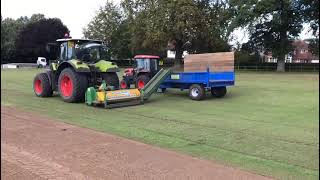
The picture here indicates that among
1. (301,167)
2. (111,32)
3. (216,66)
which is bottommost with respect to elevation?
(301,167)

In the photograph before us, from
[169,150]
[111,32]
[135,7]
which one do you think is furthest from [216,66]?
[111,32]

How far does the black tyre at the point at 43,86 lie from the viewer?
17.6 metres

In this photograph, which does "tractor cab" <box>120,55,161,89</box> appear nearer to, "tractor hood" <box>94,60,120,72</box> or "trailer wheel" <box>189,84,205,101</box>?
"trailer wheel" <box>189,84,205,101</box>

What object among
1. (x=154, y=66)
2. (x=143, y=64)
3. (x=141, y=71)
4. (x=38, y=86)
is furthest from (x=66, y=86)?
(x=154, y=66)

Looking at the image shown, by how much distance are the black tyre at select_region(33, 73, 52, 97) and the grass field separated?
0.40 meters

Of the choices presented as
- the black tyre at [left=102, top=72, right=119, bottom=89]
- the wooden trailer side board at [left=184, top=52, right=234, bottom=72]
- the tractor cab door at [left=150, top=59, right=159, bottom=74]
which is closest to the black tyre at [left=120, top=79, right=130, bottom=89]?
the tractor cab door at [left=150, top=59, right=159, bottom=74]

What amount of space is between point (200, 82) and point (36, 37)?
2202 inches

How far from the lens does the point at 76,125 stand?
34.8 ft

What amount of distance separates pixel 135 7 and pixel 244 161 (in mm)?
47175

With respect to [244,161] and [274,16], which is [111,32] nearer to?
[274,16]

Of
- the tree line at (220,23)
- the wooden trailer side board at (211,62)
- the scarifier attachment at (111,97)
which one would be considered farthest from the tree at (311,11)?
the scarifier attachment at (111,97)

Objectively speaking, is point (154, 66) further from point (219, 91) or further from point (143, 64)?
point (219, 91)

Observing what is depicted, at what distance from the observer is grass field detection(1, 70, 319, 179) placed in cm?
746

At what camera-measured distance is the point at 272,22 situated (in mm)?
45406
